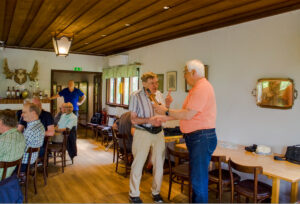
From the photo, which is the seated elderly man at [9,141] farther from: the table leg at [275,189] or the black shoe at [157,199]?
the table leg at [275,189]

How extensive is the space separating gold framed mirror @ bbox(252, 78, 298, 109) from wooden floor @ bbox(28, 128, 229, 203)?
1543 millimetres

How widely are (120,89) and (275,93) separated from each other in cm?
484

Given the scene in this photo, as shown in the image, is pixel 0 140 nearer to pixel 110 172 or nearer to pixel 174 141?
pixel 110 172

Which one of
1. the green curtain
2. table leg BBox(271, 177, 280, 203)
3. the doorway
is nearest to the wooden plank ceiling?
the green curtain

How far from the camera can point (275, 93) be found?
3609mm

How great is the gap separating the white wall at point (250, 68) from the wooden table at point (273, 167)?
0.40 metres

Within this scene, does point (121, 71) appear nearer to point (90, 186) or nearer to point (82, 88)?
point (90, 186)

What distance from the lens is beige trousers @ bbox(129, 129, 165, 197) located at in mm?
3299

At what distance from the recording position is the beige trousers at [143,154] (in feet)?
10.8

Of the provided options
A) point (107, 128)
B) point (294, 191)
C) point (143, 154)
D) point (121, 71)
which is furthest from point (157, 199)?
point (121, 71)

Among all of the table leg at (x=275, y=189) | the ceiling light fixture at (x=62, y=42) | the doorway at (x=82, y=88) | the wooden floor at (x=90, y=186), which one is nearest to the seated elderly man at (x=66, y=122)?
the wooden floor at (x=90, y=186)

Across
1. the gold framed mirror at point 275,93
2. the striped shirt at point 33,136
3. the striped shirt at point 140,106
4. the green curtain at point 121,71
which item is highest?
the green curtain at point 121,71

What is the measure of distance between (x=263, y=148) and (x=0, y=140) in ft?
10.2

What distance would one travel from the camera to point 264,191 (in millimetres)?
2881
